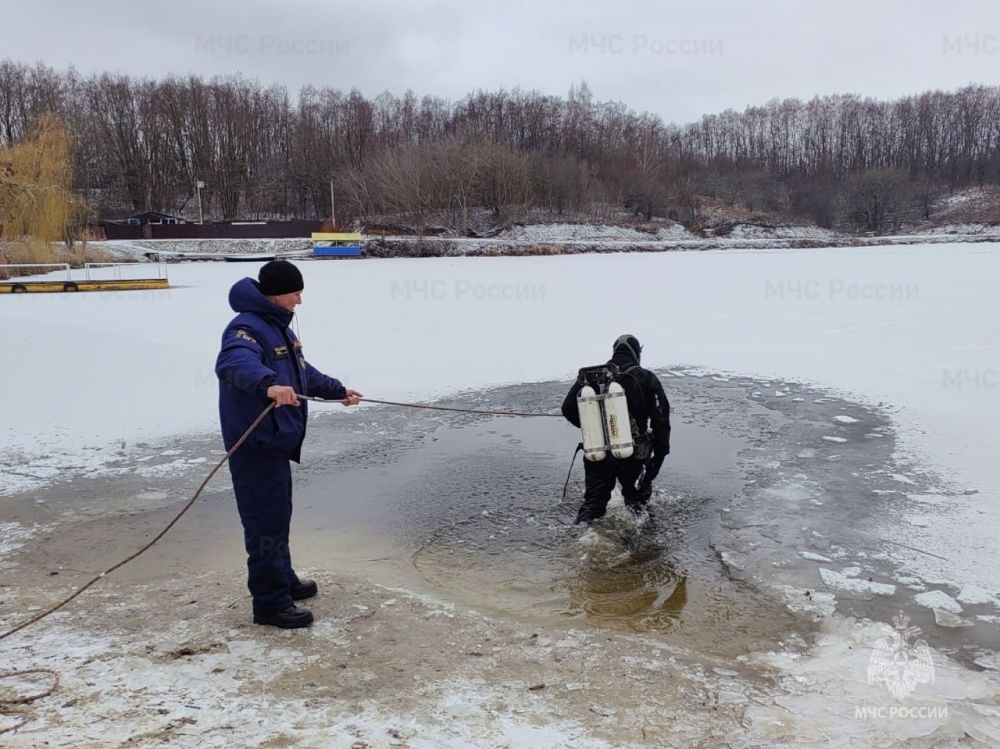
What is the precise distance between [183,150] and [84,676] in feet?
284

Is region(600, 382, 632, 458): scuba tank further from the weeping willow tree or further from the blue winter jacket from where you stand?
the weeping willow tree

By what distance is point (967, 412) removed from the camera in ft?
28.7

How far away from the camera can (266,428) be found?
12.8ft

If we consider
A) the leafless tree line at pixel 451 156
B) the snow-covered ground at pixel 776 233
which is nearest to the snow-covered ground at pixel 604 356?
the leafless tree line at pixel 451 156

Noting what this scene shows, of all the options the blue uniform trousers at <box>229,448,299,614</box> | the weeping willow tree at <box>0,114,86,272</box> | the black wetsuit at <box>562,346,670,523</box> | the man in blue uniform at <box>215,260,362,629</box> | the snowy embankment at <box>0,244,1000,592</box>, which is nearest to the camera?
the man in blue uniform at <box>215,260,362,629</box>

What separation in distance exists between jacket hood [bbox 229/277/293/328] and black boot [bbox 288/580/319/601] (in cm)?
166

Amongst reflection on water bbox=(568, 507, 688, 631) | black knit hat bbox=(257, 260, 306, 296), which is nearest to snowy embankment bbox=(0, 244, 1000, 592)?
reflection on water bbox=(568, 507, 688, 631)

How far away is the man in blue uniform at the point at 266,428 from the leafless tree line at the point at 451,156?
56481 mm

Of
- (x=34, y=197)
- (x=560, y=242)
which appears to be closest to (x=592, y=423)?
(x=34, y=197)

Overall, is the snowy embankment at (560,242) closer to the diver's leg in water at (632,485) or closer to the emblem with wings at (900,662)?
the diver's leg in water at (632,485)

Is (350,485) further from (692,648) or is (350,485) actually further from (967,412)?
(967,412)

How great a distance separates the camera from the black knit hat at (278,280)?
13.4 ft

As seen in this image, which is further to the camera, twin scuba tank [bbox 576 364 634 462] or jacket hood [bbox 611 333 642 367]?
jacket hood [bbox 611 333 642 367]

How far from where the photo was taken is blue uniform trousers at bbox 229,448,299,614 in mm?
4016
